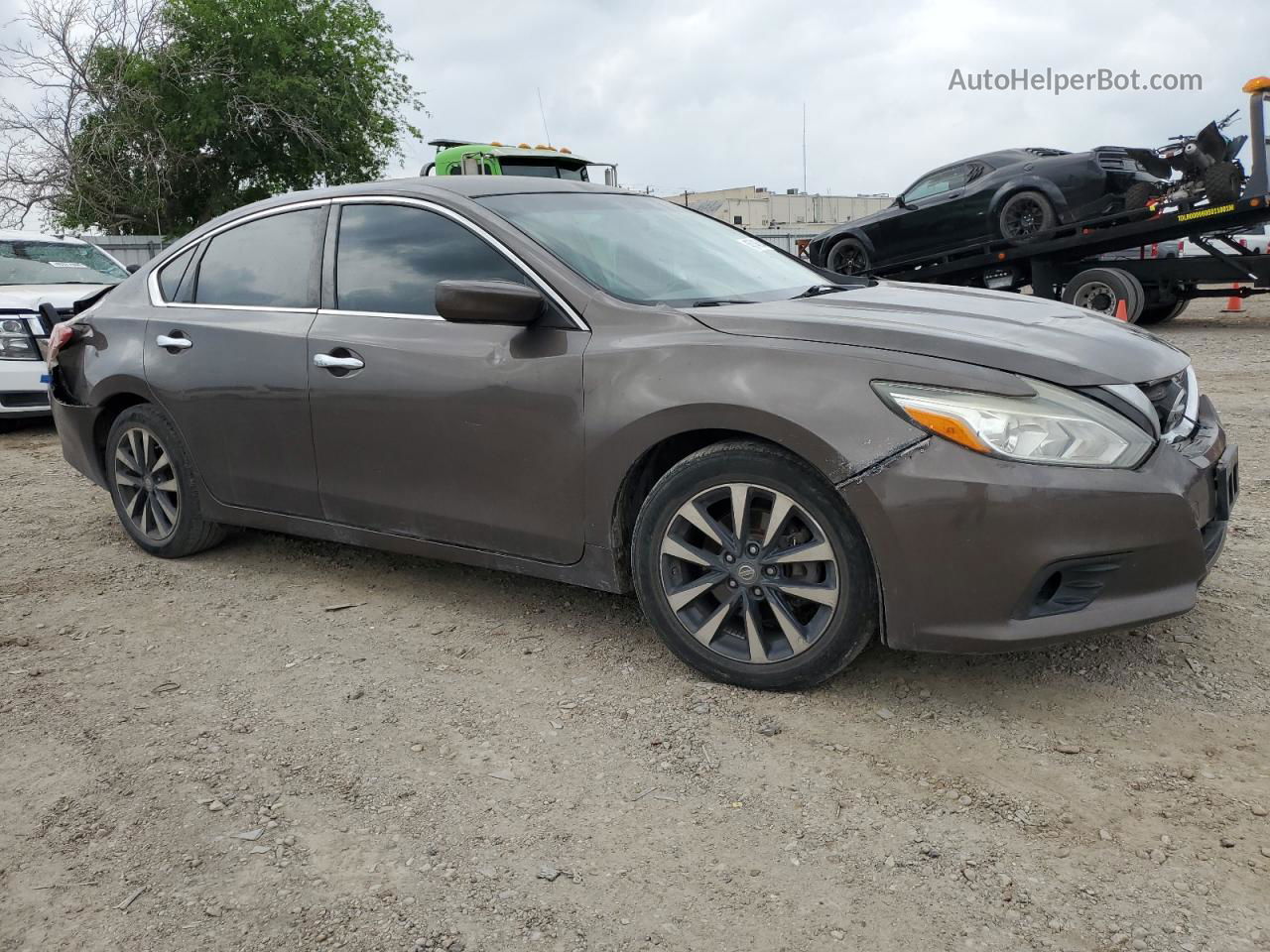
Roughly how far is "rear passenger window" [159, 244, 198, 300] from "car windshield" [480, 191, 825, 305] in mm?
1620

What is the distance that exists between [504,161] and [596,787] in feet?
40.7

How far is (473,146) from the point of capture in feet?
46.3

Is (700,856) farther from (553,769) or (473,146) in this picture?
(473,146)

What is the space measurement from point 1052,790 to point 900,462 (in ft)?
2.87

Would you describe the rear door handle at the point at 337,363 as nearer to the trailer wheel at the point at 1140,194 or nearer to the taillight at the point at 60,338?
the taillight at the point at 60,338

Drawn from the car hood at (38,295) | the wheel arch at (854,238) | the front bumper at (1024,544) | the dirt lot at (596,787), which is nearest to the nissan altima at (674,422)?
the front bumper at (1024,544)

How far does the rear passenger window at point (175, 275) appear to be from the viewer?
4.83 metres

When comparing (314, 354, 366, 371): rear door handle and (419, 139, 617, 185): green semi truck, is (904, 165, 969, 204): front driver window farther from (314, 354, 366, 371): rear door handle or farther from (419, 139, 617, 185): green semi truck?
(314, 354, 366, 371): rear door handle

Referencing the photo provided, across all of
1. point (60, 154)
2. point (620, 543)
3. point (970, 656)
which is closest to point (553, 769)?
point (620, 543)

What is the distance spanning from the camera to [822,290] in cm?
404

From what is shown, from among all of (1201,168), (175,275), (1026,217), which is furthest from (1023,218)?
(175,275)

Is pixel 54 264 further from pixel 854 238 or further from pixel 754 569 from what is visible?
pixel 854 238

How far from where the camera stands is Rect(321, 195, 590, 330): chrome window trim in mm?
3588

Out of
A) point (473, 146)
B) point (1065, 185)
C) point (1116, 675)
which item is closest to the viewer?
point (1116, 675)
